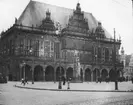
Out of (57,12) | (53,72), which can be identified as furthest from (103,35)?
(53,72)

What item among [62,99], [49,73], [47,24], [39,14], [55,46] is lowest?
[62,99]

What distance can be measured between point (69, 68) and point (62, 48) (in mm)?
3924

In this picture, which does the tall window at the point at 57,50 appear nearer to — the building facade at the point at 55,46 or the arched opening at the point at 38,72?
the building facade at the point at 55,46

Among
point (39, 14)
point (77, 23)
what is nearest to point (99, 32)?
point (77, 23)

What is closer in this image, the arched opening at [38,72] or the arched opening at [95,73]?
the arched opening at [38,72]

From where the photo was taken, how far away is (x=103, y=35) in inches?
2032

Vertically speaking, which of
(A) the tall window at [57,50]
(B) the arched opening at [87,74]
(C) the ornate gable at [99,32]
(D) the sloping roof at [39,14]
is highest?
(D) the sloping roof at [39,14]

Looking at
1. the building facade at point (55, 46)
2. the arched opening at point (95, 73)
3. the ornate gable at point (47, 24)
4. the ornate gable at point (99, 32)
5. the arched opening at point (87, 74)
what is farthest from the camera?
the ornate gable at point (99, 32)

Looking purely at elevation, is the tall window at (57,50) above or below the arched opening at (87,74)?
above

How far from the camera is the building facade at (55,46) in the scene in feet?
130

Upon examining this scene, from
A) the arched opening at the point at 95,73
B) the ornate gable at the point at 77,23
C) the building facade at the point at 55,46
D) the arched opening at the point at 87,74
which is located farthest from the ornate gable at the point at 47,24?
the arched opening at the point at 95,73

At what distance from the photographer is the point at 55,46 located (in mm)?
44062

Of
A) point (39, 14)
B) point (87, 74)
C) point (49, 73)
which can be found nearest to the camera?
point (49, 73)

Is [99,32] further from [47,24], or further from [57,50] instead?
[47,24]
